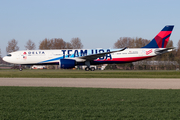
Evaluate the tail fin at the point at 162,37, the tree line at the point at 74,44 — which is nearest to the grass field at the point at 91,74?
the tail fin at the point at 162,37

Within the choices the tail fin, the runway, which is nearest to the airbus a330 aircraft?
the tail fin

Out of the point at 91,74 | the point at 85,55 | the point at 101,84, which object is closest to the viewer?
the point at 101,84

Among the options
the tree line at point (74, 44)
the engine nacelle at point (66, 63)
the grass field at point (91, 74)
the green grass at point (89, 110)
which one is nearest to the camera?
the green grass at point (89, 110)

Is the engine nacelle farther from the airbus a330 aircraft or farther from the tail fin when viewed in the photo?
the tail fin

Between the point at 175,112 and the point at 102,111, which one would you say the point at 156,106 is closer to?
the point at 175,112

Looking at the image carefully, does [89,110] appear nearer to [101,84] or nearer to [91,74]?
[101,84]

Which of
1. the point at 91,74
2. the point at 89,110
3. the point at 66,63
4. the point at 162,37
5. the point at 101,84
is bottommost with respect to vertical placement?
the point at 89,110

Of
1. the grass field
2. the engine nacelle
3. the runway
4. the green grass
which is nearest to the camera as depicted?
the green grass

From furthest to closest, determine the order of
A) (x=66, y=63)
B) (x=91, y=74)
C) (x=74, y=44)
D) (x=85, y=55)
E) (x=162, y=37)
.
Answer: (x=74, y=44), (x=162, y=37), (x=85, y=55), (x=66, y=63), (x=91, y=74)

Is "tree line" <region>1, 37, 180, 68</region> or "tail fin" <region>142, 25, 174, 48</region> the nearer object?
"tail fin" <region>142, 25, 174, 48</region>

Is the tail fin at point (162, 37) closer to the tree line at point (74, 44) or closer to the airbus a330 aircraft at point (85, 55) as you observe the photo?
the airbus a330 aircraft at point (85, 55)

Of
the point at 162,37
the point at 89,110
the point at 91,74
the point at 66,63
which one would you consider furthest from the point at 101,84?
the point at 162,37

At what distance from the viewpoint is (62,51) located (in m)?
34.3

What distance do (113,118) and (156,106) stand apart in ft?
6.81
